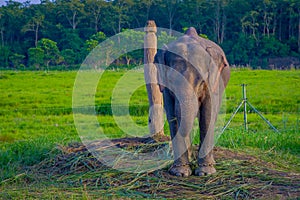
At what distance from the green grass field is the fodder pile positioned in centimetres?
43

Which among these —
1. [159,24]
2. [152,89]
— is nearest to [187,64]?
[152,89]

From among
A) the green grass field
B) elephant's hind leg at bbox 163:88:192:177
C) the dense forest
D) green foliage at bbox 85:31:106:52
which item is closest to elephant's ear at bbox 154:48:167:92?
elephant's hind leg at bbox 163:88:192:177

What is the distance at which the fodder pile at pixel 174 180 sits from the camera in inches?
189

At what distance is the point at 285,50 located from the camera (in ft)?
124

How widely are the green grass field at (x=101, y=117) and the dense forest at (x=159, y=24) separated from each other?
47.7 feet

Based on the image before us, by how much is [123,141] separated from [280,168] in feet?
7.42

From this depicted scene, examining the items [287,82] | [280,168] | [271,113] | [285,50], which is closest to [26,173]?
[280,168]

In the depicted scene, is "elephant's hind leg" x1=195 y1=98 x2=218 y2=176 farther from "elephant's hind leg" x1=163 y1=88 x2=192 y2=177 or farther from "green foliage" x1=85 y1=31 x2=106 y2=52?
"green foliage" x1=85 y1=31 x2=106 y2=52

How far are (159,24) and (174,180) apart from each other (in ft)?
134

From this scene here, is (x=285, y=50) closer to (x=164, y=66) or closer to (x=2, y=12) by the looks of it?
(x=2, y=12)

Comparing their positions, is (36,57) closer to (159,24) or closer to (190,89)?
(159,24)

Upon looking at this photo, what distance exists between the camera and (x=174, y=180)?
17.0 feet

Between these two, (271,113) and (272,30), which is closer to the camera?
(271,113)

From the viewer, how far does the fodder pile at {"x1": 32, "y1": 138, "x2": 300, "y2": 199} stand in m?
4.81
